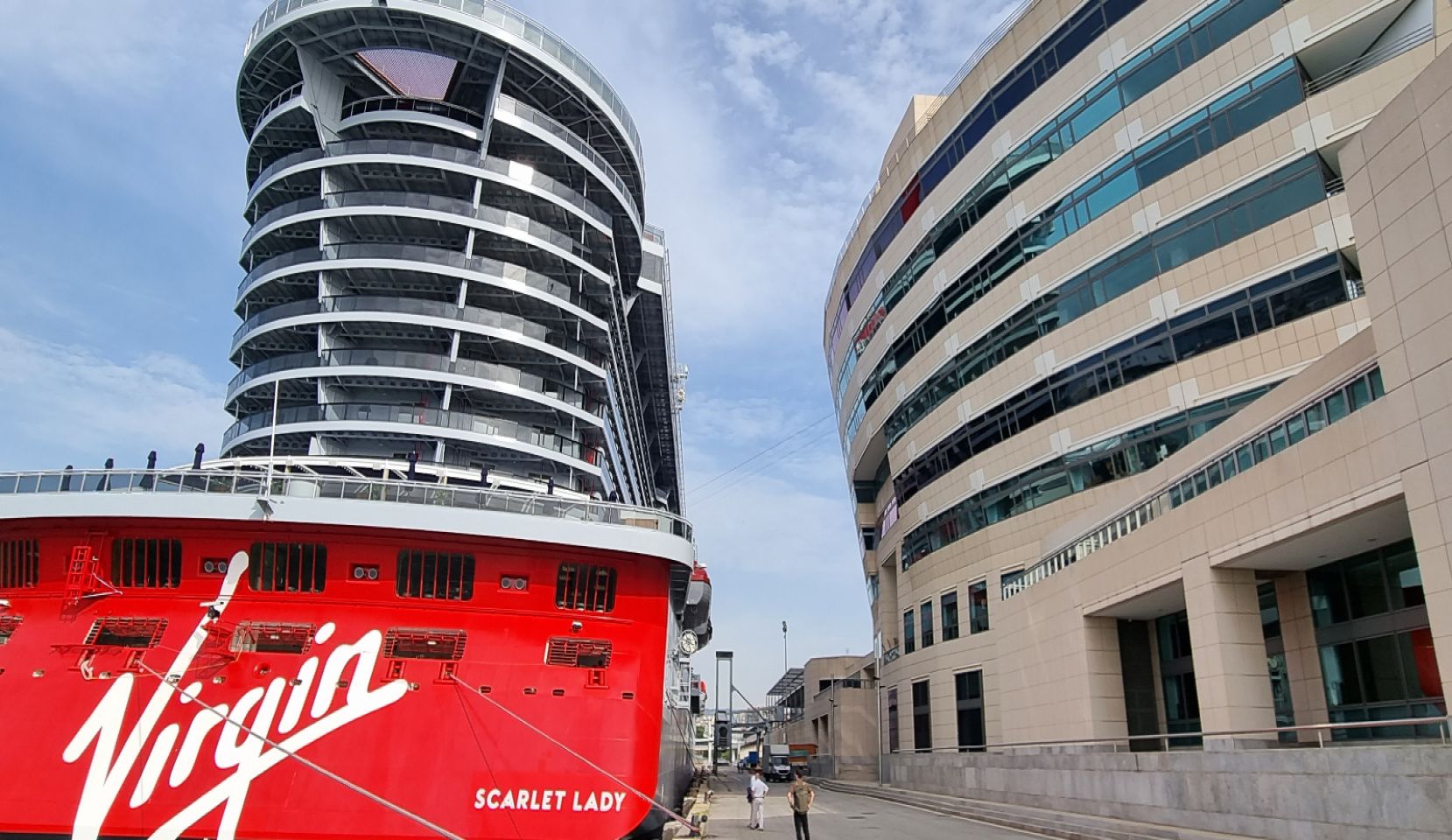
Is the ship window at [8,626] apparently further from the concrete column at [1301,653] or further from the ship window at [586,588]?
the concrete column at [1301,653]

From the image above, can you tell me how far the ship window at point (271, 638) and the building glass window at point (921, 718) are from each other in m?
29.0

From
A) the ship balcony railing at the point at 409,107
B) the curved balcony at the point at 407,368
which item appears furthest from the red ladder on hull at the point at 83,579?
the ship balcony railing at the point at 409,107

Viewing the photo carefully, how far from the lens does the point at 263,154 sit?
34344 millimetres

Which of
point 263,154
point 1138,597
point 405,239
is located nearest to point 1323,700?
point 1138,597

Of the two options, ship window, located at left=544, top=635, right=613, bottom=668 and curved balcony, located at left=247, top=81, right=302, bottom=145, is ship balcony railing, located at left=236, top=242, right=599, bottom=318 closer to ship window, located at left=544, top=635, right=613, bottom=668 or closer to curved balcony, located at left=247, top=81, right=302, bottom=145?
curved balcony, located at left=247, top=81, right=302, bottom=145

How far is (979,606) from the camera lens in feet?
118

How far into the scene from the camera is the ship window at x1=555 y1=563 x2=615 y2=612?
57.3ft

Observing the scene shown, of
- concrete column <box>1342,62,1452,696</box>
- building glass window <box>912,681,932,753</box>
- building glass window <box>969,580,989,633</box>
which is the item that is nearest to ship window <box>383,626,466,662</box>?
concrete column <box>1342,62,1452,696</box>

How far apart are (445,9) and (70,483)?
2027 centimetres

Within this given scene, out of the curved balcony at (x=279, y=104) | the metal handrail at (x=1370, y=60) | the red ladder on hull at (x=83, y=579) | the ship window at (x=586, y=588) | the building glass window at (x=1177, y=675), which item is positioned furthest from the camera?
the curved balcony at (x=279, y=104)

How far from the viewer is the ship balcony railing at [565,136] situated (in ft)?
101

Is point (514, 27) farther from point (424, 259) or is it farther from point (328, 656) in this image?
point (328, 656)

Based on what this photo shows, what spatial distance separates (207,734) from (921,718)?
3147 cm

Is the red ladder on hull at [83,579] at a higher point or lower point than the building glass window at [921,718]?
higher
